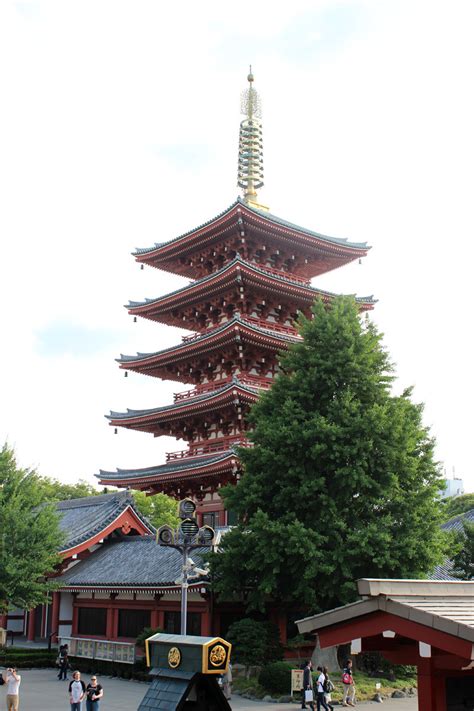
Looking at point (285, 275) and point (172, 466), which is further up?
point (285, 275)

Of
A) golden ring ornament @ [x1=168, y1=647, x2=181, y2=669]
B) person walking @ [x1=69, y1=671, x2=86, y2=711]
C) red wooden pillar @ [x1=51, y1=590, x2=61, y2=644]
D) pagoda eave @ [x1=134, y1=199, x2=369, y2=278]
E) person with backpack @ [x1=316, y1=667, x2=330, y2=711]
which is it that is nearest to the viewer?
golden ring ornament @ [x1=168, y1=647, x2=181, y2=669]

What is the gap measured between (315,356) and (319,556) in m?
7.62

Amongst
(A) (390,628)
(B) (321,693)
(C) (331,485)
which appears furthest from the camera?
(C) (331,485)

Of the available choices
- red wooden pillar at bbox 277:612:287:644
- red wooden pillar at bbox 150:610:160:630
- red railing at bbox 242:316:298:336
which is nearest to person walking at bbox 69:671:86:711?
red wooden pillar at bbox 277:612:287:644

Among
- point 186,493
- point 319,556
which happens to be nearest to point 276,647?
point 319,556

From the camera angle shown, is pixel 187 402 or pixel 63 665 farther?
pixel 187 402

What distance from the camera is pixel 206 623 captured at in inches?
1160

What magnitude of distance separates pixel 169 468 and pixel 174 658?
31.2 meters

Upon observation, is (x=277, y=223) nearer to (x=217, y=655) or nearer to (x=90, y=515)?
(x=90, y=515)

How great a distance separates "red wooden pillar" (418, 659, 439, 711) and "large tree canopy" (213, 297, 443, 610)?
52.1 ft

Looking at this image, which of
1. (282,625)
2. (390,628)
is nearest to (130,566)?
(282,625)

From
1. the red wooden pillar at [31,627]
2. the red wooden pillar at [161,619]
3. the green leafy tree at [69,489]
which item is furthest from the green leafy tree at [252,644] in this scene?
the green leafy tree at [69,489]

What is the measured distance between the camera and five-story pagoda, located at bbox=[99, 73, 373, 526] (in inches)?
1529

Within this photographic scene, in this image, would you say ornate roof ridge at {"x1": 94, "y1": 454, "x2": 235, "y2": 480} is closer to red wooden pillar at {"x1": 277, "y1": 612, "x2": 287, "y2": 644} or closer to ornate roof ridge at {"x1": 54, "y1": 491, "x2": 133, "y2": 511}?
ornate roof ridge at {"x1": 54, "y1": 491, "x2": 133, "y2": 511}
